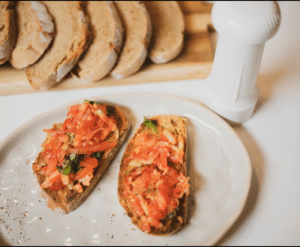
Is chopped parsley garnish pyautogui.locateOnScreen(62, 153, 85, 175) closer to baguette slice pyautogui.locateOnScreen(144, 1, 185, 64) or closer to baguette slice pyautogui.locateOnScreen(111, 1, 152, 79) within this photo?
baguette slice pyautogui.locateOnScreen(111, 1, 152, 79)

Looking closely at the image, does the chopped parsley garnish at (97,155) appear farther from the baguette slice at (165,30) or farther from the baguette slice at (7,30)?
the baguette slice at (7,30)

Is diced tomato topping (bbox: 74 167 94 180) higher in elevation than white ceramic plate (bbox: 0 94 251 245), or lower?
higher

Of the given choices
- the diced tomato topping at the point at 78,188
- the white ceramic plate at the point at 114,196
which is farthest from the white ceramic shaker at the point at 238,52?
the diced tomato topping at the point at 78,188

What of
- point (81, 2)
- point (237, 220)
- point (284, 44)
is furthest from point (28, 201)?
point (284, 44)

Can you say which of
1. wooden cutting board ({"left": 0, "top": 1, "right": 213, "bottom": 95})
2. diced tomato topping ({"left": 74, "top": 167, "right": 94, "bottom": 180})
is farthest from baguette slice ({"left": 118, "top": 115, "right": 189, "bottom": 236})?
wooden cutting board ({"left": 0, "top": 1, "right": 213, "bottom": 95})

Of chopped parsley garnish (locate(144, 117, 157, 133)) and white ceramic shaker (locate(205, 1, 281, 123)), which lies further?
chopped parsley garnish (locate(144, 117, 157, 133))

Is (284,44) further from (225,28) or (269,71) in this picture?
(225,28)

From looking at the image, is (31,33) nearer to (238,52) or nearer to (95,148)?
(95,148)

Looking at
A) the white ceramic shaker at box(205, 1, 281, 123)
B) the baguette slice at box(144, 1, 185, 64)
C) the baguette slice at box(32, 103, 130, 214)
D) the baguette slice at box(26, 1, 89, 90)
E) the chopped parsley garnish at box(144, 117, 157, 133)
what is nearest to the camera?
the white ceramic shaker at box(205, 1, 281, 123)

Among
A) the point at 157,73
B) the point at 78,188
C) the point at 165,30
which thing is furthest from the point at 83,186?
the point at 165,30

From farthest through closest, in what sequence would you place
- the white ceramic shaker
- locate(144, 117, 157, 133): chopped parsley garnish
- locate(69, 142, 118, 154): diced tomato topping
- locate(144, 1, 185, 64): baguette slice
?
locate(144, 1, 185, 64): baguette slice, locate(144, 117, 157, 133): chopped parsley garnish, locate(69, 142, 118, 154): diced tomato topping, the white ceramic shaker
